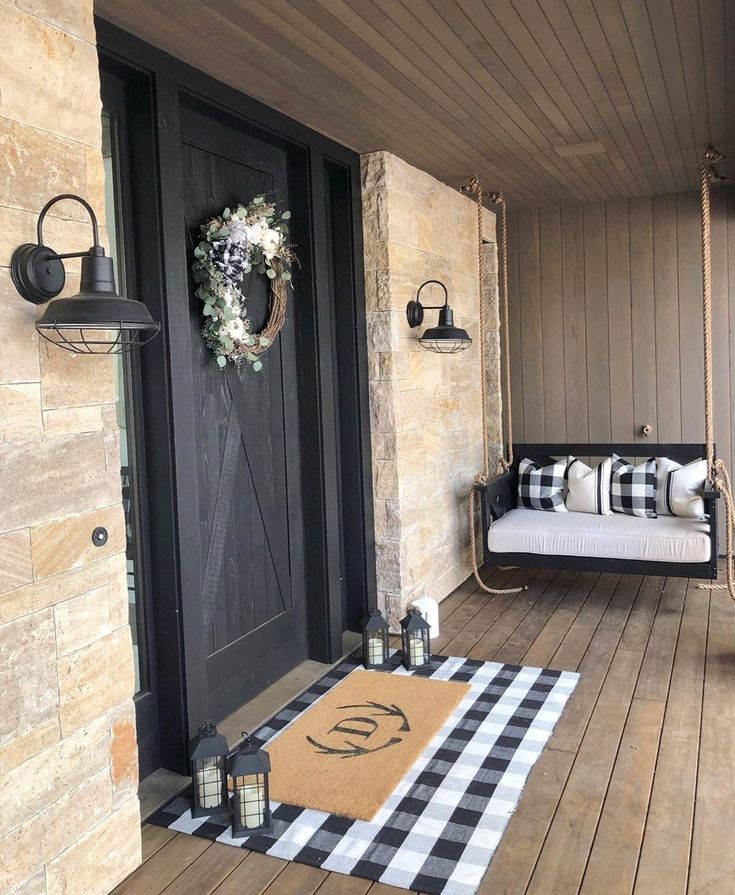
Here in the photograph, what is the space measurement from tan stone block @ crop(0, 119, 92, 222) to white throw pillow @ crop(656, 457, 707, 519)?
3.82m

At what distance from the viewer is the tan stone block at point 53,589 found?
6.50 ft

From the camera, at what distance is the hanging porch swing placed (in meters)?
4.36

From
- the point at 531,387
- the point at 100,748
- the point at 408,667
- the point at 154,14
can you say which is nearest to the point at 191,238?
the point at 154,14

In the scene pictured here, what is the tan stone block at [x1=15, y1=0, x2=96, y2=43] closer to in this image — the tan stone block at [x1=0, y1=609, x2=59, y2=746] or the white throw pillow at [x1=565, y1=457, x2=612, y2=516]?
the tan stone block at [x1=0, y1=609, x2=59, y2=746]

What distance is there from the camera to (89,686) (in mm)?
2211

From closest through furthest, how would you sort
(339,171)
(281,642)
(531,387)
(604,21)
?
1. (604,21)
2. (281,642)
3. (339,171)
4. (531,387)

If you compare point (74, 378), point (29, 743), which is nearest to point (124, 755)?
point (29, 743)

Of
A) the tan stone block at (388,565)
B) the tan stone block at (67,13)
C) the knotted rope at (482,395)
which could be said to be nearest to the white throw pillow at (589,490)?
the knotted rope at (482,395)

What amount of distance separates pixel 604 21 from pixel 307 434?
82.8 inches

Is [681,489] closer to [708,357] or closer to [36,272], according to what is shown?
[708,357]

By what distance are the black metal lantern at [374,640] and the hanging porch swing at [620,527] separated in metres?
1.16

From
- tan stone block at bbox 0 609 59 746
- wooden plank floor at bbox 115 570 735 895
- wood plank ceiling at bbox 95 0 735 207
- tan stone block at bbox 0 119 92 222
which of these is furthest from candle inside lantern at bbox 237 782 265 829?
wood plank ceiling at bbox 95 0 735 207

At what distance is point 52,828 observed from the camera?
208 centimetres

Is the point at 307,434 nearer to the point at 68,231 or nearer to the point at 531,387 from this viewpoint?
the point at 68,231
